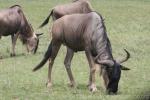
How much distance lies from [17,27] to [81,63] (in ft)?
12.7

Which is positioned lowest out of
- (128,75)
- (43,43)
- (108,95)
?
(43,43)

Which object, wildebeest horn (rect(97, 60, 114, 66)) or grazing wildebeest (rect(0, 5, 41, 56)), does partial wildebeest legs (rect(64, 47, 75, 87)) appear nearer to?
wildebeest horn (rect(97, 60, 114, 66))

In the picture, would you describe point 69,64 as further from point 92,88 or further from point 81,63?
point 81,63

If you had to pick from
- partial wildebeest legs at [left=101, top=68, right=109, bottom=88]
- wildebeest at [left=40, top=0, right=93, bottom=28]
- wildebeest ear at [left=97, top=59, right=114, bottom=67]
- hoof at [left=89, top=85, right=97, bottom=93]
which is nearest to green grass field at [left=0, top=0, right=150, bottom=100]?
hoof at [left=89, top=85, right=97, bottom=93]

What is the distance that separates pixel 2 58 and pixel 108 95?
833cm

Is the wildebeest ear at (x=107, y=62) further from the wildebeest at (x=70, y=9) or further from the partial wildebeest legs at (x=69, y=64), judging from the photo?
the wildebeest at (x=70, y=9)

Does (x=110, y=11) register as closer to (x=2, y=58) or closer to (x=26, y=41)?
(x=26, y=41)

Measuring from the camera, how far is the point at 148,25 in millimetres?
26844

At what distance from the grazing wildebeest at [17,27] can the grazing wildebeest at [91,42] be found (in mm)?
7521

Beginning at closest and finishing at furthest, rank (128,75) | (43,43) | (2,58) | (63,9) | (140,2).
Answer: (128,75) → (2,58) → (63,9) → (43,43) → (140,2)

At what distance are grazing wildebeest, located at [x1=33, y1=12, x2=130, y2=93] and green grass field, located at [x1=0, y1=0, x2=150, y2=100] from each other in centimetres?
39

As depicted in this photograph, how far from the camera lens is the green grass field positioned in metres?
9.25

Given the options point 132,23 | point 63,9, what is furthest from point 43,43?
point 132,23

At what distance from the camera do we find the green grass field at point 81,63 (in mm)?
9250
